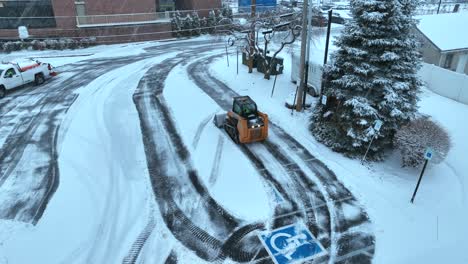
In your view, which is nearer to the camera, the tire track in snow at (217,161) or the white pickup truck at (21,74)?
the tire track in snow at (217,161)

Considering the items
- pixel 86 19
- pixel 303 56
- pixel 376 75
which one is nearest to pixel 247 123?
pixel 303 56

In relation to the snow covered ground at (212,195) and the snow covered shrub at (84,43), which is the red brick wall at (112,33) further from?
the snow covered ground at (212,195)

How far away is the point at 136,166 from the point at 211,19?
34.5m

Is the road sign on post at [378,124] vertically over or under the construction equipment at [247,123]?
over

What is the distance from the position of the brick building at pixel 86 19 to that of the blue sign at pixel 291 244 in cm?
3464

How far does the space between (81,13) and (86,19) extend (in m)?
1.03

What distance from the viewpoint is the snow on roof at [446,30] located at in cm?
2648

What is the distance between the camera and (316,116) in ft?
55.3

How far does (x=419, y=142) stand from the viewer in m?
13.3

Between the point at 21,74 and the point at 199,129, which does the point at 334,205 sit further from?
the point at 21,74

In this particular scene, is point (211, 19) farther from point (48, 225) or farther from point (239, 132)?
point (48, 225)

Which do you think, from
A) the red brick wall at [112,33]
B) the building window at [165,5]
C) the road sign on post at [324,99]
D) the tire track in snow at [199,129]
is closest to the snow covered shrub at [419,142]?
the road sign on post at [324,99]

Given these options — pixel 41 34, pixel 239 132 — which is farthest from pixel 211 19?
pixel 239 132

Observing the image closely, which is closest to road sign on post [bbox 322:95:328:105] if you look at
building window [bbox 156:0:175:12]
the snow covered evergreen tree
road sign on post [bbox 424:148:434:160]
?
the snow covered evergreen tree
